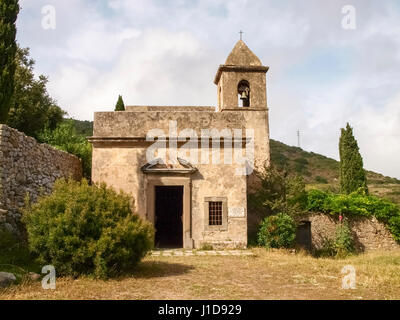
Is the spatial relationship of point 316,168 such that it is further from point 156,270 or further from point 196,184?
point 156,270

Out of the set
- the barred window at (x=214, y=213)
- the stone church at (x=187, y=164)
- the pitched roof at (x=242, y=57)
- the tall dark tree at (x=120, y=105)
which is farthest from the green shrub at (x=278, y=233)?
the tall dark tree at (x=120, y=105)

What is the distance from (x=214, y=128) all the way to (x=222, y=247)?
4476mm

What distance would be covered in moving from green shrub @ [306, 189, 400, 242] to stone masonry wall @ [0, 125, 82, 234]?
11.7 metres

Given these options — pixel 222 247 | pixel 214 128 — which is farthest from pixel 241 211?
pixel 214 128

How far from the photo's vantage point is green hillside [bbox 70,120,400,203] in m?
44.7

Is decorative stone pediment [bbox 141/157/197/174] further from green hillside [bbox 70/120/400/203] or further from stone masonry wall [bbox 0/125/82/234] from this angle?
green hillside [bbox 70/120/400/203]

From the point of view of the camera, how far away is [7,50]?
45.4 ft

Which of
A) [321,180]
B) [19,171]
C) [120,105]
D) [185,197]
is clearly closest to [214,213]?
[185,197]

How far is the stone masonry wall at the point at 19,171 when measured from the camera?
880 cm

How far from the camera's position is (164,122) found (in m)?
13.6

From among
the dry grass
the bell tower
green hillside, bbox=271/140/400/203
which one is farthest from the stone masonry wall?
green hillside, bbox=271/140/400/203

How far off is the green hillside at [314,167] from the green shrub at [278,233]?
30777 millimetres

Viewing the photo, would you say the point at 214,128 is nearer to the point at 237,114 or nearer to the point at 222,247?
Answer: the point at 237,114

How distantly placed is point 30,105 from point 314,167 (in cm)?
4249
